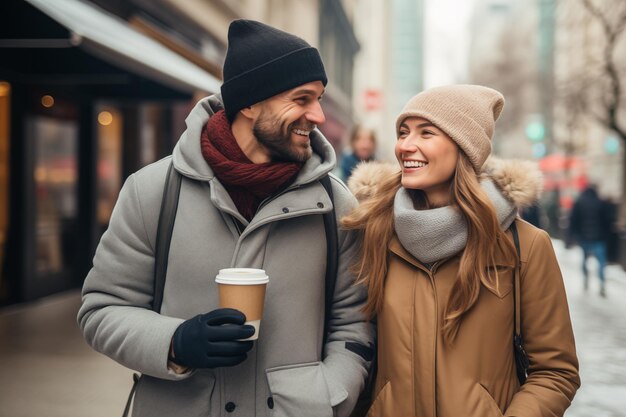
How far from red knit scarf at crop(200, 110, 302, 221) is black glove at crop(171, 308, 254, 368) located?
0.48 meters

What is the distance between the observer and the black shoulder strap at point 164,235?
2.28 m

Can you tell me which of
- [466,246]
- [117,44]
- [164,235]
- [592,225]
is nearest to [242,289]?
[164,235]

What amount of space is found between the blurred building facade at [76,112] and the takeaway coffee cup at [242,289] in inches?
201

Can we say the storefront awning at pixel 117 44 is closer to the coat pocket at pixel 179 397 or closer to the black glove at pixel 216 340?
the coat pocket at pixel 179 397

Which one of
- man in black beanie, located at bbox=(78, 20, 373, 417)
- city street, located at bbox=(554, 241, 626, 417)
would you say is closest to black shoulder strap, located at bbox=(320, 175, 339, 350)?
man in black beanie, located at bbox=(78, 20, 373, 417)

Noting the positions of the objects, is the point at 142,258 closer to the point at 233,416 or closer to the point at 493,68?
the point at 233,416

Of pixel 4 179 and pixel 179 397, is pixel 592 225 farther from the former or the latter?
pixel 179 397

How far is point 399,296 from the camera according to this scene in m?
2.41

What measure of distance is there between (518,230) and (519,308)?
28 centimetres

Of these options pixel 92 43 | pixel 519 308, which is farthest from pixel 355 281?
pixel 92 43

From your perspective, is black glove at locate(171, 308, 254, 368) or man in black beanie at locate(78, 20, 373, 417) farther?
man in black beanie at locate(78, 20, 373, 417)

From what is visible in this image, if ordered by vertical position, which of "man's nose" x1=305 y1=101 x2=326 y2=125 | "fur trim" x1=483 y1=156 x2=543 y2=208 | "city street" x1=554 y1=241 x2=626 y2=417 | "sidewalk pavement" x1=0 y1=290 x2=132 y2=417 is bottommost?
"city street" x1=554 y1=241 x2=626 y2=417

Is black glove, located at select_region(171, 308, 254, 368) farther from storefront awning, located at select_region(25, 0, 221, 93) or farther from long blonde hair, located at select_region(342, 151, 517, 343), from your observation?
storefront awning, located at select_region(25, 0, 221, 93)

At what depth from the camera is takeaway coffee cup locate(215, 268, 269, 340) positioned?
6.42 ft
